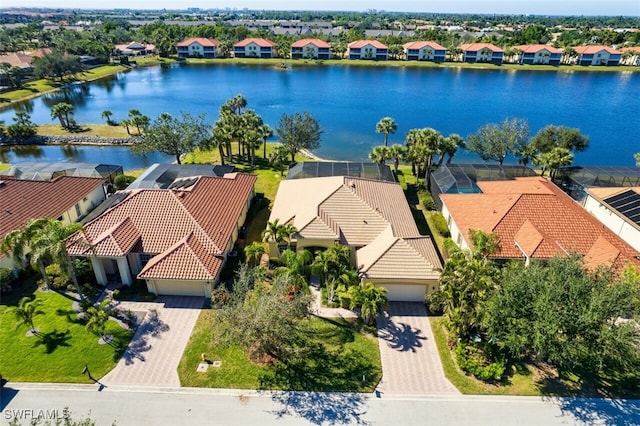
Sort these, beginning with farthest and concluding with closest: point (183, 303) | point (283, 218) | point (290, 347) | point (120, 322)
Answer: point (283, 218) < point (183, 303) < point (120, 322) < point (290, 347)

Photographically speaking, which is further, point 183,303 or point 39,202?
point 39,202

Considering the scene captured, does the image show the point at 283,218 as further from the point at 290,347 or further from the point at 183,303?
the point at 290,347

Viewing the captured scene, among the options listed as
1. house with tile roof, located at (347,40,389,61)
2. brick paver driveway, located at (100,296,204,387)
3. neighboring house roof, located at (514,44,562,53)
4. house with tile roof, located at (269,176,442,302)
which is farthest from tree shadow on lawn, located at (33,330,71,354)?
neighboring house roof, located at (514,44,562,53)

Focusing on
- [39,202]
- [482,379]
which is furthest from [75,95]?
[482,379]

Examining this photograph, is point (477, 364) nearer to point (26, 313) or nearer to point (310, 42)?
point (26, 313)

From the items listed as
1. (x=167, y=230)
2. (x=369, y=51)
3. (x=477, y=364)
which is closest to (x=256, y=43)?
(x=369, y=51)

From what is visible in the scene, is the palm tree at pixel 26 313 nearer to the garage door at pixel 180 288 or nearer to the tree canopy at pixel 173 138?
the garage door at pixel 180 288

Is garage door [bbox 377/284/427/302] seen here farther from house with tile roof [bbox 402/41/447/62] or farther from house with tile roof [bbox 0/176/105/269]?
house with tile roof [bbox 402/41/447/62]
